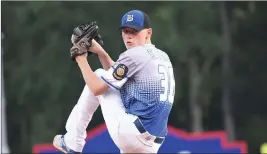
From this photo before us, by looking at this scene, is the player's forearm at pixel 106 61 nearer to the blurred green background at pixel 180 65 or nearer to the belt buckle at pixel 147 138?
the belt buckle at pixel 147 138

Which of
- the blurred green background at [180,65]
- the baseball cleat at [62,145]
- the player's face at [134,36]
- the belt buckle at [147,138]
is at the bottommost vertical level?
the blurred green background at [180,65]

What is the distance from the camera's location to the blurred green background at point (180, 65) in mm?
23234

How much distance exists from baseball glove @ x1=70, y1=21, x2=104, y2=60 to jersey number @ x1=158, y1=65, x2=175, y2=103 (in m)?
0.61

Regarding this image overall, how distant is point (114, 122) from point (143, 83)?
0.38m

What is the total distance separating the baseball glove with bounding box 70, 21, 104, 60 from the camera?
6.27 meters

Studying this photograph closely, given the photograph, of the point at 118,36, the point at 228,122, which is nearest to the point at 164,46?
the point at 118,36

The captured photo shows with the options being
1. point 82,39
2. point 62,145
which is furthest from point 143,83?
point 62,145

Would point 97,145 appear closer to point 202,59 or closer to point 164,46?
point 164,46

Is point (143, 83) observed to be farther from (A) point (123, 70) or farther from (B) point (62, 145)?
(B) point (62, 145)

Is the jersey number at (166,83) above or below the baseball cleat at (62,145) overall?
above

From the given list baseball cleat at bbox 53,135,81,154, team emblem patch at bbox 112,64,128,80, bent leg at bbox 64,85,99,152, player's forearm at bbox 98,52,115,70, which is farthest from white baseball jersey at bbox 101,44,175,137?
baseball cleat at bbox 53,135,81,154

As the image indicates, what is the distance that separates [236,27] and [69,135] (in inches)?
703

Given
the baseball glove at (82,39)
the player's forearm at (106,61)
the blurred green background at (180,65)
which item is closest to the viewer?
the baseball glove at (82,39)

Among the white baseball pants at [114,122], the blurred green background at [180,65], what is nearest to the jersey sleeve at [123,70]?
the white baseball pants at [114,122]
